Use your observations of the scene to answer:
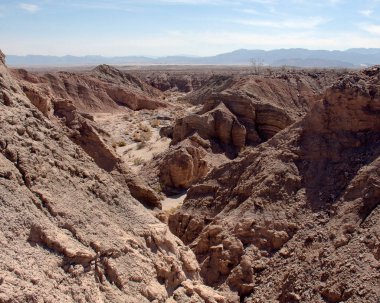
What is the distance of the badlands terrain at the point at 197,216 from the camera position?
21.4 ft

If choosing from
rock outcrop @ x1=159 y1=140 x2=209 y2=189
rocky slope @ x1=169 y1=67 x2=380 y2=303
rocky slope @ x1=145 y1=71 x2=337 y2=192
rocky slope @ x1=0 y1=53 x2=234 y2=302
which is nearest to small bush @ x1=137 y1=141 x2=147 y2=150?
rocky slope @ x1=145 y1=71 x2=337 y2=192

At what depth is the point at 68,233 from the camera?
694cm

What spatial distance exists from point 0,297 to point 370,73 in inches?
445

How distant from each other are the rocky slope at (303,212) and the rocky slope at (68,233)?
7.60 ft

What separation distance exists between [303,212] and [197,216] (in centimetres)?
294

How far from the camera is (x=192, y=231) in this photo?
505 inches

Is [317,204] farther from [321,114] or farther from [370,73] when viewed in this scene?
[370,73]

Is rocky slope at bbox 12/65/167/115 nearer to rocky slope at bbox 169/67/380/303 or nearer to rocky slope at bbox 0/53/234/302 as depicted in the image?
rocky slope at bbox 169/67/380/303

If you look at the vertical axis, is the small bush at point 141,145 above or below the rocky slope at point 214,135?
below

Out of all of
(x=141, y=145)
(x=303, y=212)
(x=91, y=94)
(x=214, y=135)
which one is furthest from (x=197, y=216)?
(x=91, y=94)

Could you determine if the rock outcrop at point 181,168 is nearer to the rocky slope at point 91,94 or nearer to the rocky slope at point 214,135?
the rocky slope at point 214,135

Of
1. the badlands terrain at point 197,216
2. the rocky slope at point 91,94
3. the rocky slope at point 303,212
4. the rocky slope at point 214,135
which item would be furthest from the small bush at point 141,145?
the rocky slope at point 91,94

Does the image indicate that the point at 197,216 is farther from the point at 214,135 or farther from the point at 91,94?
the point at 91,94

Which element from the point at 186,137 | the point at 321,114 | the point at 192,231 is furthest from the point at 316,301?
the point at 186,137
